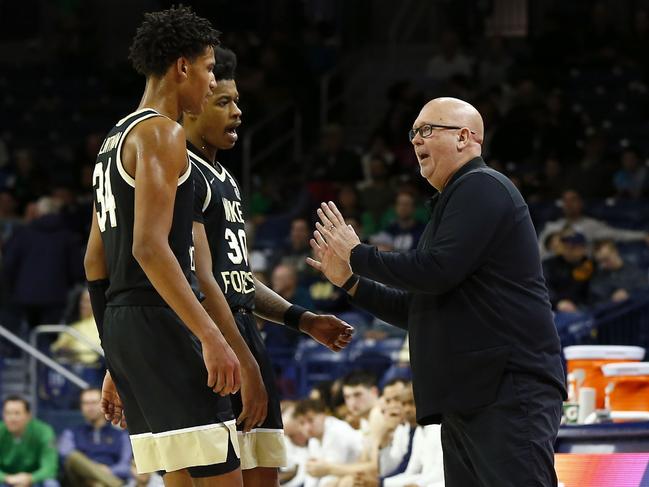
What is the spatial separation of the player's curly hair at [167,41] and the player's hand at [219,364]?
953mm

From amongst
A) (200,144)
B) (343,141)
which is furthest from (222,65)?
(343,141)

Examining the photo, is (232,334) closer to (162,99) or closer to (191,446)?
(191,446)

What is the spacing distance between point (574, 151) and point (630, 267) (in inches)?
98.4

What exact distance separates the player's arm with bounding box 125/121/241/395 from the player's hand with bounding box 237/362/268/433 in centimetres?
41

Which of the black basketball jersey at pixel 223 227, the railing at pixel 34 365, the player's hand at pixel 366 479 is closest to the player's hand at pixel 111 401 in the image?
the black basketball jersey at pixel 223 227

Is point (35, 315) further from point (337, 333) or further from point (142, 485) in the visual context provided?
point (337, 333)

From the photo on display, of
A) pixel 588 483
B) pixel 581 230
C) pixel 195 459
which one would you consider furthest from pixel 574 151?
pixel 195 459

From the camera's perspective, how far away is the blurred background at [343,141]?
11.4m

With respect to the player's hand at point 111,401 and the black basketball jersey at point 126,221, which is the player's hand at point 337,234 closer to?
the black basketball jersey at point 126,221

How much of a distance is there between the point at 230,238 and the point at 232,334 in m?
0.47

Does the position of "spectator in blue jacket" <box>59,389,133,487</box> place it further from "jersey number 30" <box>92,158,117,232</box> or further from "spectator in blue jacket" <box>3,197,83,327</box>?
"jersey number 30" <box>92,158,117,232</box>

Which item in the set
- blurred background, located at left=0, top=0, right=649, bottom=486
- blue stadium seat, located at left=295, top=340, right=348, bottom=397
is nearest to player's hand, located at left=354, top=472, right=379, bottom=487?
blurred background, located at left=0, top=0, right=649, bottom=486

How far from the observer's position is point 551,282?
437 inches

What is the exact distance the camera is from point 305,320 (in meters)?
5.28
